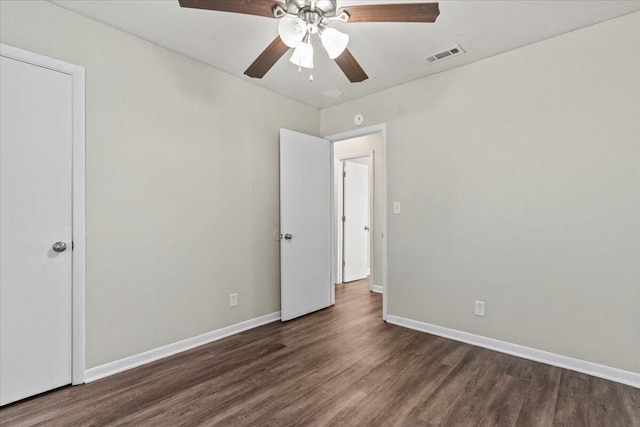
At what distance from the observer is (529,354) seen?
2607 mm

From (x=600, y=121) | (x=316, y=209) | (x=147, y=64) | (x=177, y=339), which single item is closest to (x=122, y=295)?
(x=177, y=339)

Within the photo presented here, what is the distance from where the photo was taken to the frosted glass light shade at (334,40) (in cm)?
192

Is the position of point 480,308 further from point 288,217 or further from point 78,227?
point 78,227

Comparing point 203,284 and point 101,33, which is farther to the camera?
point 203,284

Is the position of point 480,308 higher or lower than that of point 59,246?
lower

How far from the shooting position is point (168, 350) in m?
2.68

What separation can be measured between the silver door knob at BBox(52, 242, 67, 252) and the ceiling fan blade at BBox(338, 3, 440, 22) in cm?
232

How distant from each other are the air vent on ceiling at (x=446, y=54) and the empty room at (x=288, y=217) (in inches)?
1.1

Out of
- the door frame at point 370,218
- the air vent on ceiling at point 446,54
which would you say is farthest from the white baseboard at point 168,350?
the air vent on ceiling at point 446,54

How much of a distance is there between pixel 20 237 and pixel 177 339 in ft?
4.46

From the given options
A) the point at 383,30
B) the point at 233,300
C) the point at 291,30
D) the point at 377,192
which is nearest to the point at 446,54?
the point at 383,30

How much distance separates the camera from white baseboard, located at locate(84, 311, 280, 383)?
2307 millimetres

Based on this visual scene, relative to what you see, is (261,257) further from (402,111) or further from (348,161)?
(348,161)

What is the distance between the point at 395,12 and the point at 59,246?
253cm
